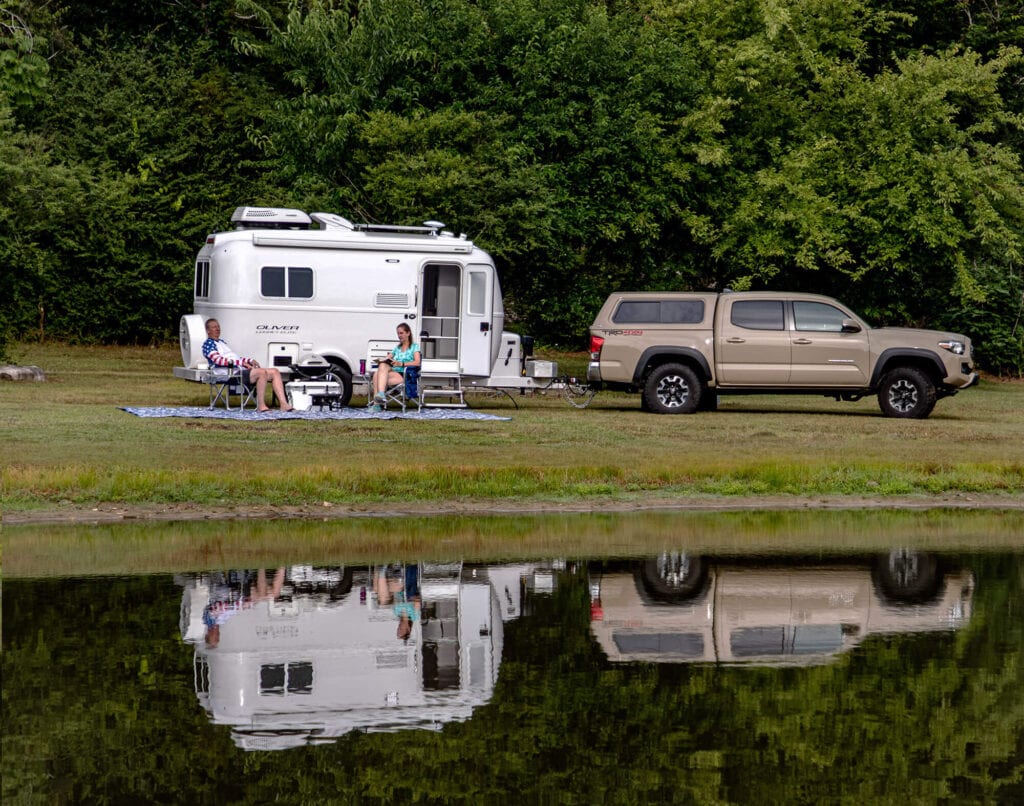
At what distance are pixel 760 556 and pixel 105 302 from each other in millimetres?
30174

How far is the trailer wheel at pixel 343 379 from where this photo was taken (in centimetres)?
2489

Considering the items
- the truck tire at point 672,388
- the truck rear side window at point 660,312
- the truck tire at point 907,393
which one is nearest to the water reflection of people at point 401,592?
the truck tire at point 672,388

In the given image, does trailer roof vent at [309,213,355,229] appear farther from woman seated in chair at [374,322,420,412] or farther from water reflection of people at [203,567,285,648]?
water reflection of people at [203,567,285,648]

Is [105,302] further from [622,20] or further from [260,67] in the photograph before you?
[622,20]

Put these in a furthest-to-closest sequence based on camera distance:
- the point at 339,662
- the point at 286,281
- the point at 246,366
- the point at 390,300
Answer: the point at 390,300, the point at 286,281, the point at 246,366, the point at 339,662

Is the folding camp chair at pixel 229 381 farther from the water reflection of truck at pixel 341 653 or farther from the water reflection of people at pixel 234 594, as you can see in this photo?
the water reflection of truck at pixel 341 653

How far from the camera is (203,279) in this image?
25.9 m

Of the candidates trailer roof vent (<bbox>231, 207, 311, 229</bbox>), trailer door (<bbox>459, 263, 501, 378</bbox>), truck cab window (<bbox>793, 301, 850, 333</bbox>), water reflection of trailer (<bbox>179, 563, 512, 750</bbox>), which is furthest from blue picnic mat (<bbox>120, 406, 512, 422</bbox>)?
water reflection of trailer (<bbox>179, 563, 512, 750</bbox>)

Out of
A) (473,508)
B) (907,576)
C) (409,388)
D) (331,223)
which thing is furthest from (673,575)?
(331,223)

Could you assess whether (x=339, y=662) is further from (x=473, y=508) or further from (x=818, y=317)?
(x=818, y=317)

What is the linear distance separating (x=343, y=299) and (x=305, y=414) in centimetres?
327

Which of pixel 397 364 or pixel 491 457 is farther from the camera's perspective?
pixel 397 364

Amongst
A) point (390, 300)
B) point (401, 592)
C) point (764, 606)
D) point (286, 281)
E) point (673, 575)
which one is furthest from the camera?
point (390, 300)

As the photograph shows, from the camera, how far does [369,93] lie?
104ft
